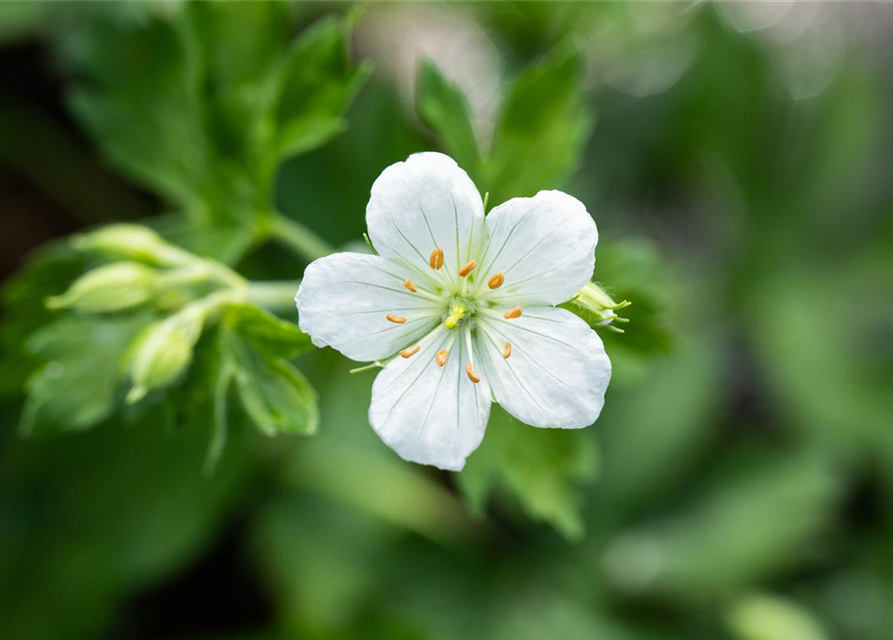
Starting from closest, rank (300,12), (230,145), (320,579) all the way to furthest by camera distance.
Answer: (230,145), (320,579), (300,12)

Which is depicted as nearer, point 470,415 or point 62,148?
point 470,415

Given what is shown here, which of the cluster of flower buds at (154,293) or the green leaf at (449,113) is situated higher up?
the green leaf at (449,113)

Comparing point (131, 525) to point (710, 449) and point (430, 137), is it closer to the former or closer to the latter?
point (430, 137)

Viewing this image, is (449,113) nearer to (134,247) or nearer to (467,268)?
(467,268)

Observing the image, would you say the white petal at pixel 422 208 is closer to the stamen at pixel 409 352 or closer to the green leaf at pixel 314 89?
the stamen at pixel 409 352

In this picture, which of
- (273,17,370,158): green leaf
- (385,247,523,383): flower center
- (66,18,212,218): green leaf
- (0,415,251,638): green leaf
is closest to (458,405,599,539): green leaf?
(385,247,523,383): flower center

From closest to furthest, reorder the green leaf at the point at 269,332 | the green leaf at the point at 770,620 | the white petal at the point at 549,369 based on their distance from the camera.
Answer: the white petal at the point at 549,369, the green leaf at the point at 269,332, the green leaf at the point at 770,620

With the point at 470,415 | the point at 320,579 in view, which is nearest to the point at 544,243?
the point at 470,415

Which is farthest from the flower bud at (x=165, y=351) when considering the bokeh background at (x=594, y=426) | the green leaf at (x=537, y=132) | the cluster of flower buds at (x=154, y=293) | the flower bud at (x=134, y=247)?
the bokeh background at (x=594, y=426)
